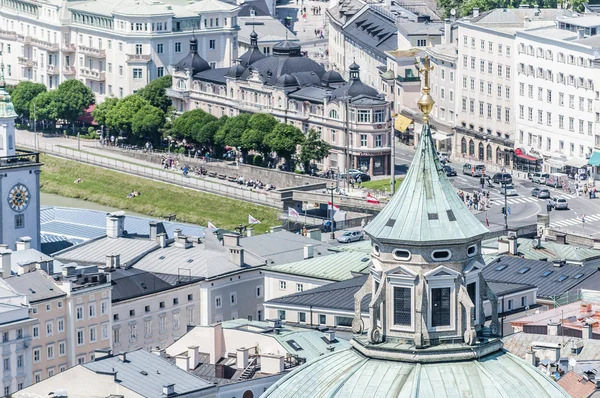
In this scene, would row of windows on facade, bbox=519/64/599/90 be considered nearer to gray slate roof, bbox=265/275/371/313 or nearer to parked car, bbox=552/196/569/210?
parked car, bbox=552/196/569/210

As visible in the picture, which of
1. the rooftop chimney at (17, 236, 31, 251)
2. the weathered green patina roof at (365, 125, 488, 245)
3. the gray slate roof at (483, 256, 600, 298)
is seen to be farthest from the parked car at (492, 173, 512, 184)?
the weathered green patina roof at (365, 125, 488, 245)

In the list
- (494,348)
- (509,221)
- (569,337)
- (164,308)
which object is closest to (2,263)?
(164,308)

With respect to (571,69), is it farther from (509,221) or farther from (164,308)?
(164,308)

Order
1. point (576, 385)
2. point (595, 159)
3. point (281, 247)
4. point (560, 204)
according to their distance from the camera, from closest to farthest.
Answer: point (576, 385), point (281, 247), point (560, 204), point (595, 159)

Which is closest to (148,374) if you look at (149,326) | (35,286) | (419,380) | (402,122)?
(35,286)

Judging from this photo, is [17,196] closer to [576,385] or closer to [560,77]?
[560,77]
